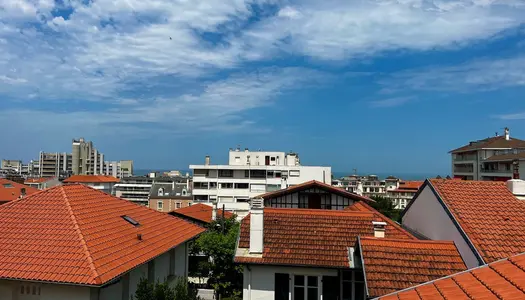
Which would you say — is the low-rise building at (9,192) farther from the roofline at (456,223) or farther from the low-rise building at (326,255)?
the roofline at (456,223)

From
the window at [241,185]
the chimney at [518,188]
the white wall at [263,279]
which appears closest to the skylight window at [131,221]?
the white wall at [263,279]

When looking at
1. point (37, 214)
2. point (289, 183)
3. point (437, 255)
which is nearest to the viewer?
point (437, 255)

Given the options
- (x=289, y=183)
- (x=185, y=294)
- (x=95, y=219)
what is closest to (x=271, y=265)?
(x=185, y=294)

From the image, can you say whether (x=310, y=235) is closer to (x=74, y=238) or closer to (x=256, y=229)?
(x=256, y=229)

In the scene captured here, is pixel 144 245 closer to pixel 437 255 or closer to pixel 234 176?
pixel 437 255

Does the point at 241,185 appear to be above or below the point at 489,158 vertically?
below

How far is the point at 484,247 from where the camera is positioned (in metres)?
10.5

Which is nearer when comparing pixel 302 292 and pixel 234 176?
pixel 302 292

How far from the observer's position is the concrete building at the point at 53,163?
624 feet

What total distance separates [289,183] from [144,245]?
5611cm

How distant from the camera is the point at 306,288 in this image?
1340 cm

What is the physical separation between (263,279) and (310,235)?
91.3 inches

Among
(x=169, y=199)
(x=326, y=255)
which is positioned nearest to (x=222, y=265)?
(x=326, y=255)

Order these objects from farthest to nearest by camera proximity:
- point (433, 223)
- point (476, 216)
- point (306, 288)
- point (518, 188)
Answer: point (433, 223), point (518, 188), point (306, 288), point (476, 216)
